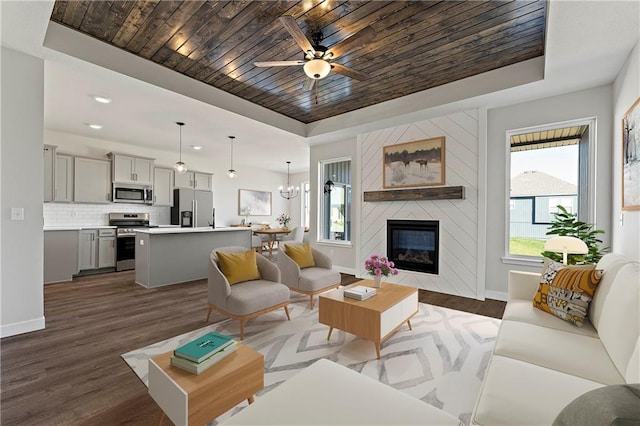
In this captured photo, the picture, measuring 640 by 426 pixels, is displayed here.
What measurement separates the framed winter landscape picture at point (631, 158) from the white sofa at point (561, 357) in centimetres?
74

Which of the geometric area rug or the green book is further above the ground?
the green book

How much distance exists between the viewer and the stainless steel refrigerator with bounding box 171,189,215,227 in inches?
269

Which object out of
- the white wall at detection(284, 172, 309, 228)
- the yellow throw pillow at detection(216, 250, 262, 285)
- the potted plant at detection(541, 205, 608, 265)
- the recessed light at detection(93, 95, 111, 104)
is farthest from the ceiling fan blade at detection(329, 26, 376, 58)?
the white wall at detection(284, 172, 309, 228)

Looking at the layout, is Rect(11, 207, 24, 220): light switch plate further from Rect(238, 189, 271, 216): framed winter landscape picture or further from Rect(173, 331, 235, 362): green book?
Rect(238, 189, 271, 216): framed winter landscape picture

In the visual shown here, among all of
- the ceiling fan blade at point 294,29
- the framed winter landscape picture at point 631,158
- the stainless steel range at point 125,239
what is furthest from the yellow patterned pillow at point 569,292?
the stainless steel range at point 125,239

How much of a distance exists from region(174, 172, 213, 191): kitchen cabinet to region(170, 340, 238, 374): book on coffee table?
627 cm

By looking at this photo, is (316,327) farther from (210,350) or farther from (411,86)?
(411,86)

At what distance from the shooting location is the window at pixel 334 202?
5961 mm

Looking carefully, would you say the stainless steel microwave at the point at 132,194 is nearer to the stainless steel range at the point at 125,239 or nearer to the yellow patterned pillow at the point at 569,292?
the stainless steel range at the point at 125,239

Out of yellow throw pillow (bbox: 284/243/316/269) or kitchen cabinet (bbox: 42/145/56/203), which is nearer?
yellow throw pillow (bbox: 284/243/316/269)

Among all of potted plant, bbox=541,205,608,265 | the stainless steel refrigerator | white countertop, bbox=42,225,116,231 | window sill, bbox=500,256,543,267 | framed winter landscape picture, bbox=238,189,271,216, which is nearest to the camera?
potted plant, bbox=541,205,608,265

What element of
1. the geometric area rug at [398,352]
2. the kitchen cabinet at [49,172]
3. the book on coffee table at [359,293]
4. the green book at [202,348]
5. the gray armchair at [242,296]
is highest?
the kitchen cabinet at [49,172]

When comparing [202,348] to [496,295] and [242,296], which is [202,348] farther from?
[496,295]

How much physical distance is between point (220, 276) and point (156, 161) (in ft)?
17.5
